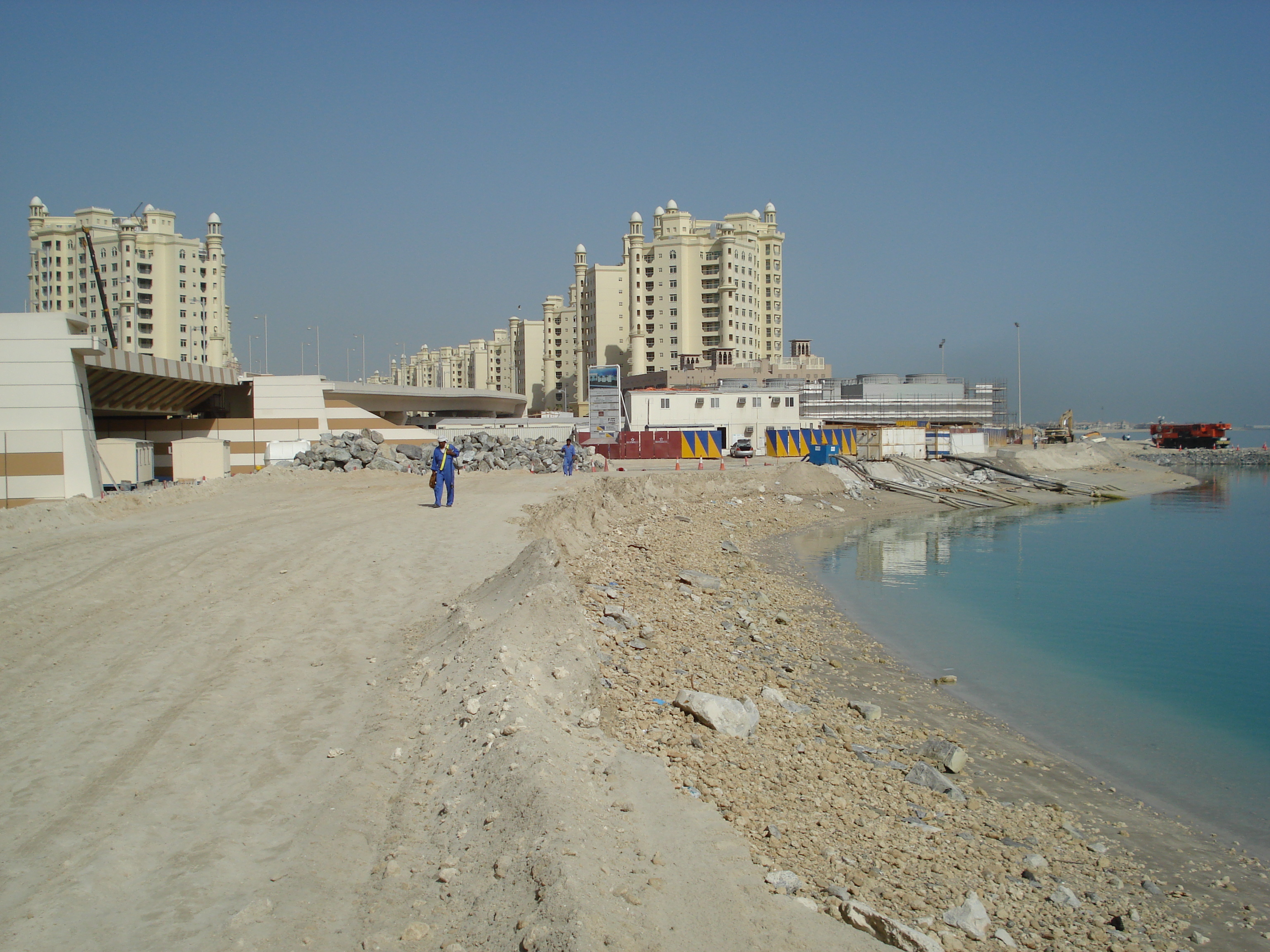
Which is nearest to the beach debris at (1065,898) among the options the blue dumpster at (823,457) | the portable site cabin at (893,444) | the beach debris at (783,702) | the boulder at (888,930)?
the boulder at (888,930)

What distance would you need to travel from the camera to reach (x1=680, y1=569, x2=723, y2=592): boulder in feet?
53.4

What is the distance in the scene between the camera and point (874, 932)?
494cm

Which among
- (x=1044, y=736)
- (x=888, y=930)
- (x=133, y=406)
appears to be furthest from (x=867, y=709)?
(x=133, y=406)

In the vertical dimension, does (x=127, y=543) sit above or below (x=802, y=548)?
above

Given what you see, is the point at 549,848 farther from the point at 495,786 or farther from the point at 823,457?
the point at 823,457

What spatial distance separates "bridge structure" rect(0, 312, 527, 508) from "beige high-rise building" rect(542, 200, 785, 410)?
43.2 m

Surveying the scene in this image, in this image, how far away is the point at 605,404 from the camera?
44.3 m

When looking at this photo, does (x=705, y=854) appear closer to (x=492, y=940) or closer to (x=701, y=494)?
(x=492, y=940)

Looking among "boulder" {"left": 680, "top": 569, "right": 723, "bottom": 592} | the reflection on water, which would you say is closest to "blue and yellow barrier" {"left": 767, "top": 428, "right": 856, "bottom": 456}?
the reflection on water

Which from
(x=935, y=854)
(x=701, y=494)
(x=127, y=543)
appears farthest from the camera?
(x=701, y=494)

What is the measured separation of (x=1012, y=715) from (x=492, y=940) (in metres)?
8.93

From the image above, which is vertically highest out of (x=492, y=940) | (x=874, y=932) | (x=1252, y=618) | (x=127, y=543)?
(x=127, y=543)

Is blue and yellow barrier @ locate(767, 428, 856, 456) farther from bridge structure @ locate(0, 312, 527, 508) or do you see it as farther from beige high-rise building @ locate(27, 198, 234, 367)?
beige high-rise building @ locate(27, 198, 234, 367)

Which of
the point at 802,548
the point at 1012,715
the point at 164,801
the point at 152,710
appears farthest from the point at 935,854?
the point at 802,548
